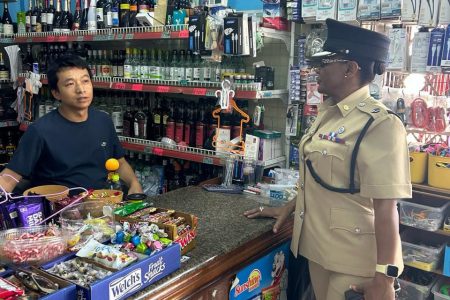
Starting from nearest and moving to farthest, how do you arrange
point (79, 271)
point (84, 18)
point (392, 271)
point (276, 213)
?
1. point (79, 271)
2. point (392, 271)
3. point (276, 213)
4. point (84, 18)

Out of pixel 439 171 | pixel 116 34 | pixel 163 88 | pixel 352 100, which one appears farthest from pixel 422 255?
pixel 116 34

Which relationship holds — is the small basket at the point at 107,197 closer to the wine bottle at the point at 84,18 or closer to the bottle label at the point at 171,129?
the bottle label at the point at 171,129

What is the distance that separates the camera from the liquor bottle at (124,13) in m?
3.63

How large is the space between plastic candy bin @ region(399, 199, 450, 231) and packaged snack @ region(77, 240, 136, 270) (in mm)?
2199

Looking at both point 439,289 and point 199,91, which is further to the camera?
point 199,91

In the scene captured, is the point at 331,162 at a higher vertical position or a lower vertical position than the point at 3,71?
lower

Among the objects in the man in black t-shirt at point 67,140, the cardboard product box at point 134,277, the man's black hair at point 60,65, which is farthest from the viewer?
the man's black hair at point 60,65

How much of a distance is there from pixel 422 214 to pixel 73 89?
2392mm

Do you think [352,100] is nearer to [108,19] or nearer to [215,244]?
[215,244]

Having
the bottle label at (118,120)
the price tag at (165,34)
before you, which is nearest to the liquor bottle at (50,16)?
the bottle label at (118,120)

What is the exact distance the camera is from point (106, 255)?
1.33m

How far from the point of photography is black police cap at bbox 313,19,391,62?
1646 millimetres

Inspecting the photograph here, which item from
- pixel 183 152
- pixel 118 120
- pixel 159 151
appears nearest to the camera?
pixel 183 152

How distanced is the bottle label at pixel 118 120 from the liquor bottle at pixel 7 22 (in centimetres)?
227
